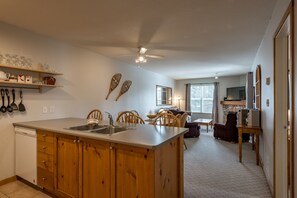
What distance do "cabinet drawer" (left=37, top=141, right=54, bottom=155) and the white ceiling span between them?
5.71 feet

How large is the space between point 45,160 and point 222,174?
109 inches

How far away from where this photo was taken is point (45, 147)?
7.42 feet

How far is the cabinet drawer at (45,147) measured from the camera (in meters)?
2.20

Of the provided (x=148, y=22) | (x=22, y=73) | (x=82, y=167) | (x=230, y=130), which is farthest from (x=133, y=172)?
(x=230, y=130)

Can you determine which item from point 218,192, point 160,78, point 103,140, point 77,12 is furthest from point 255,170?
point 160,78

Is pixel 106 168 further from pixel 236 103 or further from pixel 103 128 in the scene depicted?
pixel 236 103

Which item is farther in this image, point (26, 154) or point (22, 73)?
point (22, 73)

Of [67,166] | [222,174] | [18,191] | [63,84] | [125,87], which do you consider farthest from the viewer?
[125,87]

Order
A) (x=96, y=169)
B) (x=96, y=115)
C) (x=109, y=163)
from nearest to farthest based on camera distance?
(x=109, y=163) → (x=96, y=169) → (x=96, y=115)

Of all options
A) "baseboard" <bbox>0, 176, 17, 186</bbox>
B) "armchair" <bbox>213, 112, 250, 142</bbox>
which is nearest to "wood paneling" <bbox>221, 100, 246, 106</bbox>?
"armchair" <bbox>213, 112, 250, 142</bbox>

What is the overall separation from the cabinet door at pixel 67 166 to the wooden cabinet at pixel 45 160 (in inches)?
4.2

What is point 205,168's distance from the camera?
3172 millimetres

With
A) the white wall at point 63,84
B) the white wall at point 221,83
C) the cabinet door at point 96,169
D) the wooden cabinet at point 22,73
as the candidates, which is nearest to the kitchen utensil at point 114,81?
the white wall at point 63,84

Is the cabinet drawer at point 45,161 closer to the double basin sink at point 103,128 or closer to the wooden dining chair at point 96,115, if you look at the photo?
the double basin sink at point 103,128
